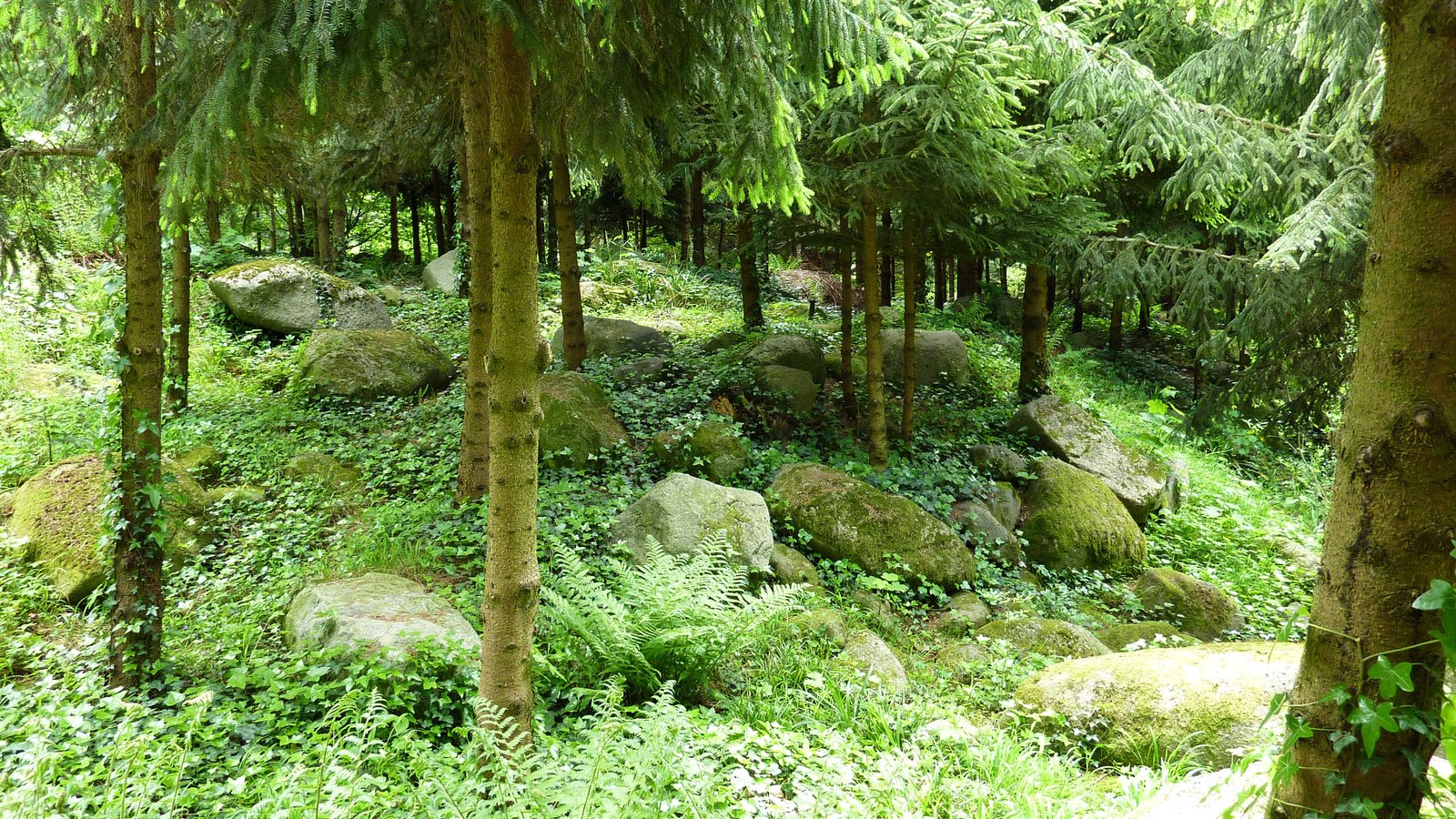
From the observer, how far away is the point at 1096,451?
9.66 metres

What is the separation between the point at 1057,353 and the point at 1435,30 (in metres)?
15.3

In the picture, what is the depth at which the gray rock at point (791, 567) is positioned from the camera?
627 centimetres

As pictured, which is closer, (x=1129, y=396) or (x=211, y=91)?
(x=211, y=91)

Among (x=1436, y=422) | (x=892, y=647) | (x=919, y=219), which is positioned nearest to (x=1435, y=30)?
(x=1436, y=422)

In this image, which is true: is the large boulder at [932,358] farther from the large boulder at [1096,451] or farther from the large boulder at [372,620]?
the large boulder at [372,620]

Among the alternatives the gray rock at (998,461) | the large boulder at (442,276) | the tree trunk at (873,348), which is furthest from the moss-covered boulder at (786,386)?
the large boulder at (442,276)

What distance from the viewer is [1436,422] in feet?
5.72

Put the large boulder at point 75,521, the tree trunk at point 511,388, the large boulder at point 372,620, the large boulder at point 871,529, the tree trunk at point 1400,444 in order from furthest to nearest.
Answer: the large boulder at point 871,529 < the large boulder at point 75,521 < the large boulder at point 372,620 < the tree trunk at point 511,388 < the tree trunk at point 1400,444

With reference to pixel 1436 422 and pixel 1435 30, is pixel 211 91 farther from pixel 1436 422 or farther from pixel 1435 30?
pixel 1436 422

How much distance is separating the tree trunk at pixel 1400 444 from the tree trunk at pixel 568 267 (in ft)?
23.8

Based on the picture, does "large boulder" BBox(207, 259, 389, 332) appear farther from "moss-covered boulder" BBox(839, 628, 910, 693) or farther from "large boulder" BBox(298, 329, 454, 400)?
"moss-covered boulder" BBox(839, 628, 910, 693)

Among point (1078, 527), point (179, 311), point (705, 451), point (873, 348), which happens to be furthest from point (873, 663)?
point (179, 311)

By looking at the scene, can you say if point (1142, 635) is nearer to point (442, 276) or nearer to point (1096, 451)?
point (1096, 451)

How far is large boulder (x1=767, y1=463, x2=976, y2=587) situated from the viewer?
6797 millimetres
